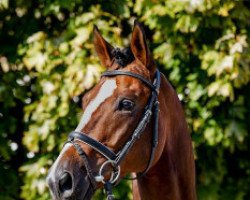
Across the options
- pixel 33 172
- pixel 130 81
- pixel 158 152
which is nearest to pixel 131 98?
pixel 130 81

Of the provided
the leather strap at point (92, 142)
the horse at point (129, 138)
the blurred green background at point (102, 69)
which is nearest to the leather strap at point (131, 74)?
the horse at point (129, 138)

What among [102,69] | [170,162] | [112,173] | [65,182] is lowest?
[102,69]

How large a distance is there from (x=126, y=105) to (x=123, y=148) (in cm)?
19

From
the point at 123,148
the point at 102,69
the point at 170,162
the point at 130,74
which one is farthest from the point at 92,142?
the point at 102,69

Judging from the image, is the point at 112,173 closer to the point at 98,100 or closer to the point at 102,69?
the point at 98,100

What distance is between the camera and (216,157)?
4.95 metres

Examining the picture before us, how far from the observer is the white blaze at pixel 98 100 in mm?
2734

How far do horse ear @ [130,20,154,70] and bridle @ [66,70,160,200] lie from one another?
0.09 m

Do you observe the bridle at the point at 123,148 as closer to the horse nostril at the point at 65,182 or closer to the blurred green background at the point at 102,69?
the horse nostril at the point at 65,182

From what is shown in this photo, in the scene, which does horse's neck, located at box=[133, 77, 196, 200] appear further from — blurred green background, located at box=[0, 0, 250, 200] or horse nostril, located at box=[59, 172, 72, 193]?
blurred green background, located at box=[0, 0, 250, 200]

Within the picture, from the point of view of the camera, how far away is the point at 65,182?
8.49ft

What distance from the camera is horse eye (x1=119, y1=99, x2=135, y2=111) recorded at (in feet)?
9.21

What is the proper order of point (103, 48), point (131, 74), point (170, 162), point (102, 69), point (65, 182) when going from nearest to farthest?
point (65, 182) → point (131, 74) → point (170, 162) → point (103, 48) → point (102, 69)

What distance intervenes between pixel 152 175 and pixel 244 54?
1.83m
